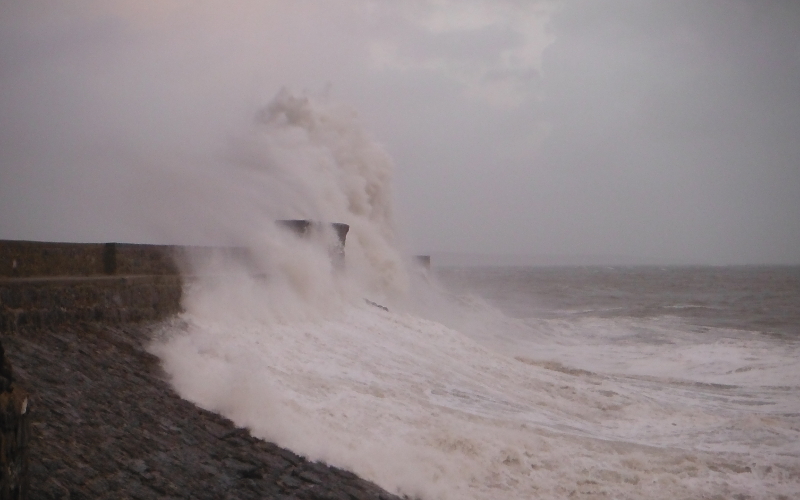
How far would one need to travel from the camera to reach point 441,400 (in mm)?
8250

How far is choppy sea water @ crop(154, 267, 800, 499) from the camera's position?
245 inches

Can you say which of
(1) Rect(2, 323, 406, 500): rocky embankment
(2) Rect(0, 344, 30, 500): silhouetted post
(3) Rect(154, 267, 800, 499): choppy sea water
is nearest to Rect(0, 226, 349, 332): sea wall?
(1) Rect(2, 323, 406, 500): rocky embankment

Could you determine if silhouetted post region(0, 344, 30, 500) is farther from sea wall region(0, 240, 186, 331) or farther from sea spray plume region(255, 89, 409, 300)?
sea spray plume region(255, 89, 409, 300)

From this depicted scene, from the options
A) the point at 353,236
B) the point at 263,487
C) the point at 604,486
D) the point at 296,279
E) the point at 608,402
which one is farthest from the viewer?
the point at 353,236

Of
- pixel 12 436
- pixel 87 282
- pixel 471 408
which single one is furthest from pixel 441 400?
pixel 12 436

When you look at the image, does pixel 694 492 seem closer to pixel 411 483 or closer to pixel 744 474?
pixel 744 474

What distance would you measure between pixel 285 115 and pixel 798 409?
1180 centimetres

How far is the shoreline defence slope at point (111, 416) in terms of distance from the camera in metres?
4.24

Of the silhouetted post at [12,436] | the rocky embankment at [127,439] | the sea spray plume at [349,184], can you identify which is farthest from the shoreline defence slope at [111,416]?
the sea spray plume at [349,184]

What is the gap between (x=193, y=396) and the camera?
588 centimetres

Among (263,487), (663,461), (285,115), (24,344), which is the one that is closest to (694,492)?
(663,461)

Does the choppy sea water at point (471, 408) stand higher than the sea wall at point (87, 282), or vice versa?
the sea wall at point (87, 282)

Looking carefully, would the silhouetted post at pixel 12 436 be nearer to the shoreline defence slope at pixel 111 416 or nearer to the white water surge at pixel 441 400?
the shoreline defence slope at pixel 111 416

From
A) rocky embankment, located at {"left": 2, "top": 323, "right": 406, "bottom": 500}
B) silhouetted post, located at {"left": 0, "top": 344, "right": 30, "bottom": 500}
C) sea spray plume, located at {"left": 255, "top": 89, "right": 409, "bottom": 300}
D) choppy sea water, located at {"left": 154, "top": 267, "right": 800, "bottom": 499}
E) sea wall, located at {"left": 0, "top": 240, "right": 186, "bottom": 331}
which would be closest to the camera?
silhouetted post, located at {"left": 0, "top": 344, "right": 30, "bottom": 500}
